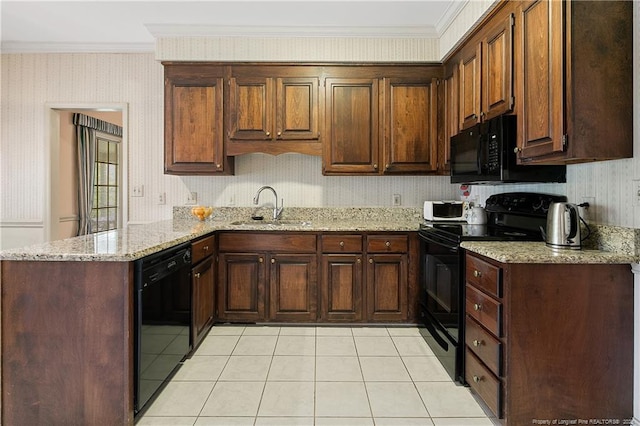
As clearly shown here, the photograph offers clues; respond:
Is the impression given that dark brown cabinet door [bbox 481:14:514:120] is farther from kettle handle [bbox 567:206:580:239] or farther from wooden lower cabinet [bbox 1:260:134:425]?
wooden lower cabinet [bbox 1:260:134:425]

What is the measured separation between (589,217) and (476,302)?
778 millimetres

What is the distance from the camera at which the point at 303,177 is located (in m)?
3.69

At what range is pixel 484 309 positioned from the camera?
1898 mm

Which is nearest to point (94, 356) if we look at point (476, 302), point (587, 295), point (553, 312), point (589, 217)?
point (476, 302)

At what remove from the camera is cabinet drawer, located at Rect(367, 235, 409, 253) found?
121 inches

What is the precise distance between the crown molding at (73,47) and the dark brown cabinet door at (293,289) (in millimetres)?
2538

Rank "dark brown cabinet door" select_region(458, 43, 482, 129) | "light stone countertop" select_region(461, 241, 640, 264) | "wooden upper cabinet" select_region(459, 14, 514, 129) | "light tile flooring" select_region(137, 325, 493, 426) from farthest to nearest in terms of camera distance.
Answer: "dark brown cabinet door" select_region(458, 43, 482, 129)
"wooden upper cabinet" select_region(459, 14, 514, 129)
"light tile flooring" select_region(137, 325, 493, 426)
"light stone countertop" select_region(461, 241, 640, 264)

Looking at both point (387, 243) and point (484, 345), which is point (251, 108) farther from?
point (484, 345)

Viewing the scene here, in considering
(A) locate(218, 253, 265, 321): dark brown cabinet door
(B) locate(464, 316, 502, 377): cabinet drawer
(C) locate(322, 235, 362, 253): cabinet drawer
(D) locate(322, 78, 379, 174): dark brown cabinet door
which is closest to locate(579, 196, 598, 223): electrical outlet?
(B) locate(464, 316, 502, 377): cabinet drawer

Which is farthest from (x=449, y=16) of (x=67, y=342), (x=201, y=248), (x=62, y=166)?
(x=62, y=166)

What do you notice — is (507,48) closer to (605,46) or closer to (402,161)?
(605,46)

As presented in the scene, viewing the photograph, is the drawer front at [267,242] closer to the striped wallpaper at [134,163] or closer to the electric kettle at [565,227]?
the striped wallpaper at [134,163]

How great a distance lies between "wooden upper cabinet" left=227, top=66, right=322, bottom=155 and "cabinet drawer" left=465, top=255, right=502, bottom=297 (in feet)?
5.74

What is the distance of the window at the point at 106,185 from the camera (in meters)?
5.08
